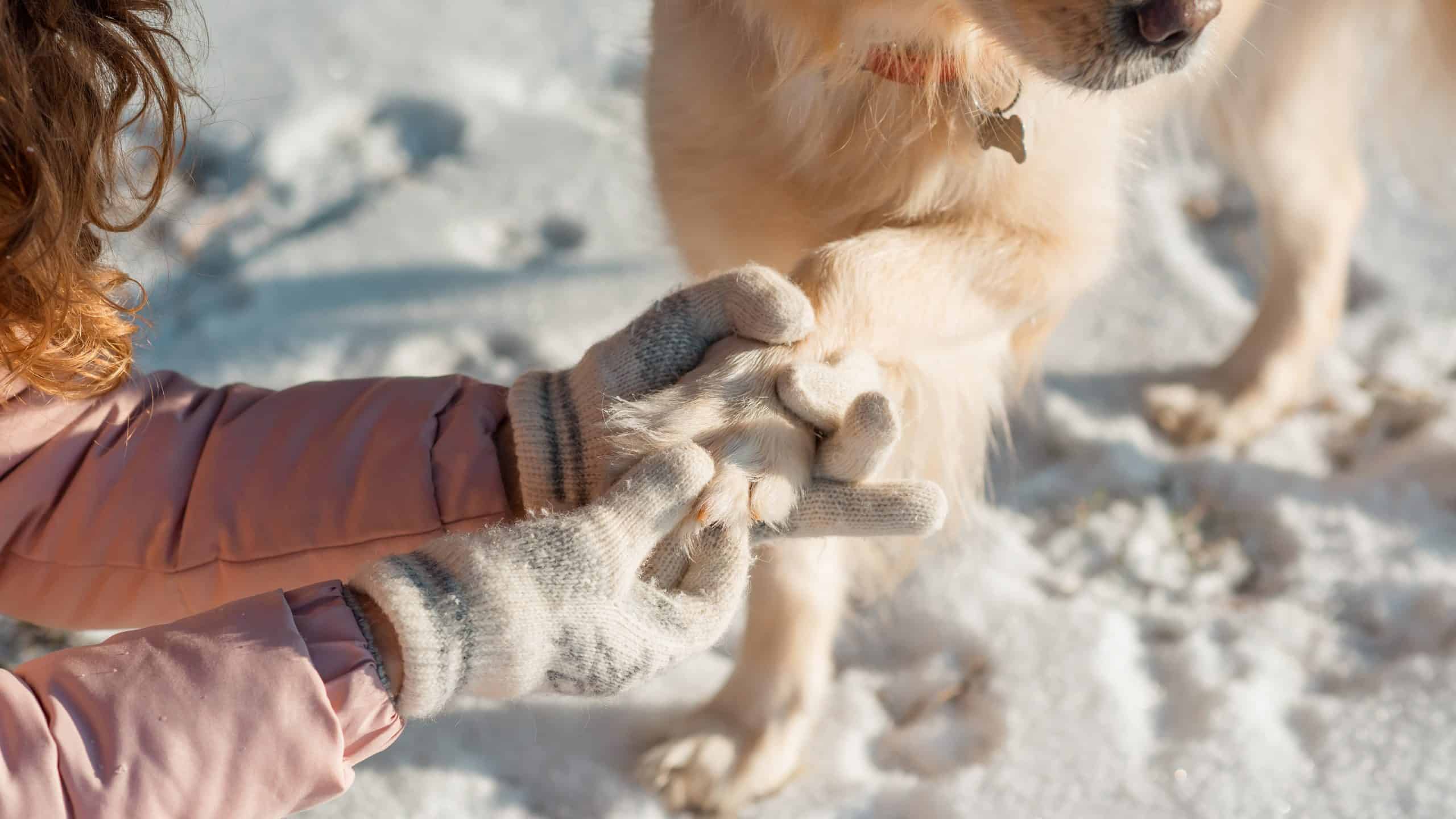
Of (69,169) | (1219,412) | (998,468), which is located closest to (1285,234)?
(1219,412)

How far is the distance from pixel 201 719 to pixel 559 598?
33cm

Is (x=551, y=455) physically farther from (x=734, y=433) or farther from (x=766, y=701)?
(x=766, y=701)

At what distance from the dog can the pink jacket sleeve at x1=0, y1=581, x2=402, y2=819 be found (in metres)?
0.34

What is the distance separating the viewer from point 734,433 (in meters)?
1.05

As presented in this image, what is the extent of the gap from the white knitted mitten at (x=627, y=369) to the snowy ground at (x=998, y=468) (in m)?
0.68

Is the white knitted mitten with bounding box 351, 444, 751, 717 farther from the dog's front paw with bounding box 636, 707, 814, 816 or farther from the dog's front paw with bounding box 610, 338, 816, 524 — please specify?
the dog's front paw with bounding box 636, 707, 814, 816

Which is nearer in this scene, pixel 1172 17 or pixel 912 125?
pixel 1172 17

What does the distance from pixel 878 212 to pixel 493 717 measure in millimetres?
926

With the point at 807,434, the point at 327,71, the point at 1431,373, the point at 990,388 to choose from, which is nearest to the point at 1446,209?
the point at 1431,373

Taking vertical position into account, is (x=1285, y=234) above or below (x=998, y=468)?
above

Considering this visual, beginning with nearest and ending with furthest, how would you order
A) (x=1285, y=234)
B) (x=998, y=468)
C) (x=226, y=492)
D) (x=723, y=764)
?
(x=226, y=492) → (x=723, y=764) → (x=998, y=468) → (x=1285, y=234)

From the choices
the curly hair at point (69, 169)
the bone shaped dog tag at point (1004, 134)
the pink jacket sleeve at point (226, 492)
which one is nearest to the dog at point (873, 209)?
the bone shaped dog tag at point (1004, 134)

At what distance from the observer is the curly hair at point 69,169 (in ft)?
3.41

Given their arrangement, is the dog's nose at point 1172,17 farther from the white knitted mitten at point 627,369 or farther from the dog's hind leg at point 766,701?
the dog's hind leg at point 766,701
